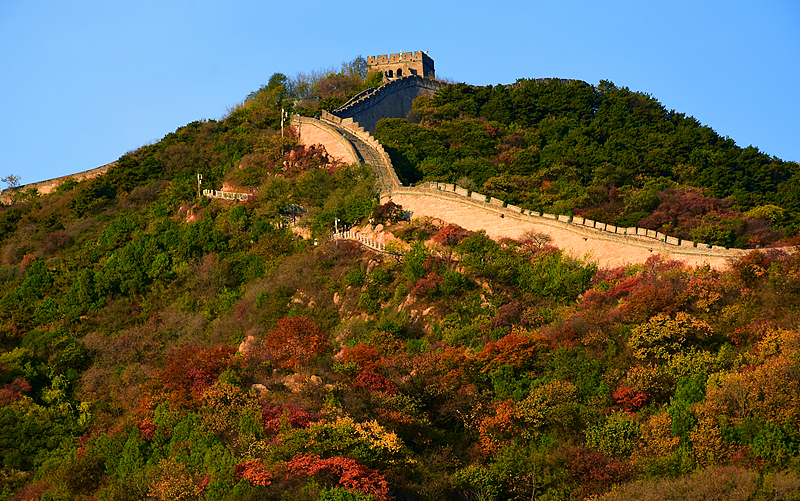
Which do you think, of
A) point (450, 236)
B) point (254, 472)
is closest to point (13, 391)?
point (254, 472)

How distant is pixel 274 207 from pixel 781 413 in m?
29.9

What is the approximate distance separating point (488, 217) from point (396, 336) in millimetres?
8606

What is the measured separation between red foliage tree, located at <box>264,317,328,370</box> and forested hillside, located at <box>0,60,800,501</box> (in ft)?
0.36

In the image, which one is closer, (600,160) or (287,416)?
(287,416)

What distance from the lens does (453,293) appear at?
128ft

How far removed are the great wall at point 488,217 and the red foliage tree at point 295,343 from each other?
28.6ft

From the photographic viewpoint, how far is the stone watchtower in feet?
282

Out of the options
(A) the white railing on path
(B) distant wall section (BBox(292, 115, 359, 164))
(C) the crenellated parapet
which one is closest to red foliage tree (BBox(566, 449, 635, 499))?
(B) distant wall section (BBox(292, 115, 359, 164))

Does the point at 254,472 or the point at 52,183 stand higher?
the point at 52,183

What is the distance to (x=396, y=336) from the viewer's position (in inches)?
1457

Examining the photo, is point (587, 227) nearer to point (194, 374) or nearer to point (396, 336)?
point (396, 336)

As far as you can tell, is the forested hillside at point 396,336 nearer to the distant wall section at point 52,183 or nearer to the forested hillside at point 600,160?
A: the forested hillside at point 600,160

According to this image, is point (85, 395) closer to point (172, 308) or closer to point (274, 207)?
point (172, 308)

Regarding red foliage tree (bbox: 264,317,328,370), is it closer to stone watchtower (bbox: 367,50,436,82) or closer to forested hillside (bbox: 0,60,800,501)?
forested hillside (bbox: 0,60,800,501)
